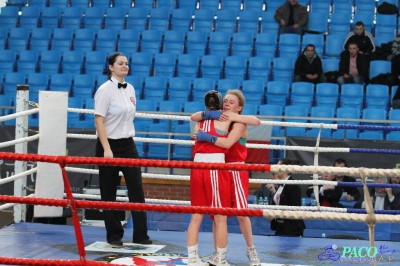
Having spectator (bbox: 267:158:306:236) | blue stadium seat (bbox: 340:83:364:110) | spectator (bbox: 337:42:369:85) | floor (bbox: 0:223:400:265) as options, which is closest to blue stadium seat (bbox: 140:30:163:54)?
spectator (bbox: 337:42:369:85)

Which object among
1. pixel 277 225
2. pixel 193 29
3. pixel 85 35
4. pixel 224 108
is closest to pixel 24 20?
pixel 85 35

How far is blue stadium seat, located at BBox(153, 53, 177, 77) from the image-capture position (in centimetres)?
1159

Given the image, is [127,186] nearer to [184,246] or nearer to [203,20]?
[184,246]

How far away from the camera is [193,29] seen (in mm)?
12492

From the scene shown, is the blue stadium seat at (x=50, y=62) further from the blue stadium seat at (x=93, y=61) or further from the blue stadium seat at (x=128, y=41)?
the blue stadium seat at (x=128, y=41)

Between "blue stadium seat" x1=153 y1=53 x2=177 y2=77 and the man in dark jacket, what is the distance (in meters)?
1.98

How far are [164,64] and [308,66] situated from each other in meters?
2.30

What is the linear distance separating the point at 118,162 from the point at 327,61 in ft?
27.6

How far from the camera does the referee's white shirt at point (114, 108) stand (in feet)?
17.3

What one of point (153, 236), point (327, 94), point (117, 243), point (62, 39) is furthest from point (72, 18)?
point (117, 243)

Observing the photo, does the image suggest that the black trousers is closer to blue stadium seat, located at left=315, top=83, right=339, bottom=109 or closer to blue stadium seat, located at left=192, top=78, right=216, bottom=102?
blue stadium seat, located at left=192, top=78, right=216, bottom=102

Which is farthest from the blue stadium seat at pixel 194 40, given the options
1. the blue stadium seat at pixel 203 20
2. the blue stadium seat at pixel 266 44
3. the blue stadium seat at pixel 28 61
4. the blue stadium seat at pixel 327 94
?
the blue stadium seat at pixel 28 61

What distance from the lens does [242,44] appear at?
Answer: 11945 millimetres

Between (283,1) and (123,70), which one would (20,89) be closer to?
(123,70)
